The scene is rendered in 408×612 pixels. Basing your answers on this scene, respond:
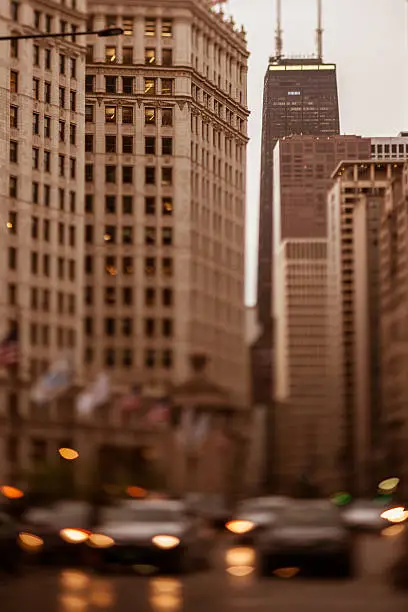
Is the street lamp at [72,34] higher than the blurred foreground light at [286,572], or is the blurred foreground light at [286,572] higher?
the street lamp at [72,34]

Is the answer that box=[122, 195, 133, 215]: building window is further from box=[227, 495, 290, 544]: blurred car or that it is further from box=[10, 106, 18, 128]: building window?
box=[227, 495, 290, 544]: blurred car

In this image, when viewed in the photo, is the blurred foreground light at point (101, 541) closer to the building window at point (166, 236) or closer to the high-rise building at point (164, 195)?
the high-rise building at point (164, 195)

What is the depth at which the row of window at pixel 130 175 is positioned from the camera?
42.6ft

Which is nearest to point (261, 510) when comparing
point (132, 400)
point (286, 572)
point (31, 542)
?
point (286, 572)

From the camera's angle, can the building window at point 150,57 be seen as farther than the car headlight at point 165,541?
No

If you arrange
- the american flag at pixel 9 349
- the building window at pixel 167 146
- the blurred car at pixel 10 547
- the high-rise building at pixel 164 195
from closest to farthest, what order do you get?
1. the american flag at pixel 9 349
2. the high-rise building at pixel 164 195
3. the building window at pixel 167 146
4. the blurred car at pixel 10 547

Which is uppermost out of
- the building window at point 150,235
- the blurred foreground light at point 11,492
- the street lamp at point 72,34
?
the street lamp at point 72,34

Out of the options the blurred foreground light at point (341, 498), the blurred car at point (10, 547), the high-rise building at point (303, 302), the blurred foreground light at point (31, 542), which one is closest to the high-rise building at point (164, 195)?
the high-rise building at point (303, 302)

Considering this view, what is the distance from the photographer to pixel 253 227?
44.1ft

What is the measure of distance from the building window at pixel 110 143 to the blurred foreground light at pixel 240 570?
426cm

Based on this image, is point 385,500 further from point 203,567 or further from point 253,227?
point 253,227

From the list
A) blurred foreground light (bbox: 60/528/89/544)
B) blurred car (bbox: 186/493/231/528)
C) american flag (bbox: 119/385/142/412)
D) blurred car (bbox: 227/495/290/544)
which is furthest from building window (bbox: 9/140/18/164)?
blurred foreground light (bbox: 60/528/89/544)

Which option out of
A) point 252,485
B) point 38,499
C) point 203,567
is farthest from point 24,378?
point 203,567

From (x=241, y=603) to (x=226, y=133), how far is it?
3.85 meters
